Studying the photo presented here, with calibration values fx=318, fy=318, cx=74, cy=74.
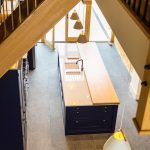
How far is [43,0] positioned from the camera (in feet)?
10.1

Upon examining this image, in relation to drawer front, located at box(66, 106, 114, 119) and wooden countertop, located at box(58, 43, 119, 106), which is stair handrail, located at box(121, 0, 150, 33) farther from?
drawer front, located at box(66, 106, 114, 119)

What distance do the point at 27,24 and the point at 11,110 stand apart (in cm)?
240

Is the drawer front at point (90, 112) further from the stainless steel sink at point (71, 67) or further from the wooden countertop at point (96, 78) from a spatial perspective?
the stainless steel sink at point (71, 67)

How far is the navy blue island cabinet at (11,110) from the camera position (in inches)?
193

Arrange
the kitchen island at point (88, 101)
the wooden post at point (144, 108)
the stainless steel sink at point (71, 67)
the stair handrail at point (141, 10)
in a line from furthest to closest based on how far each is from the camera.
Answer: the stainless steel sink at point (71, 67) < the kitchen island at point (88, 101) < the stair handrail at point (141, 10) < the wooden post at point (144, 108)

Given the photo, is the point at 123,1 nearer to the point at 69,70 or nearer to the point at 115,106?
the point at 115,106

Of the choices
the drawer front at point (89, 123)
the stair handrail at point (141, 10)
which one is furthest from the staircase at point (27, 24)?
the drawer front at point (89, 123)

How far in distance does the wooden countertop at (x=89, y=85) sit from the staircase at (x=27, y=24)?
350 centimetres

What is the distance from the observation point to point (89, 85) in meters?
7.18

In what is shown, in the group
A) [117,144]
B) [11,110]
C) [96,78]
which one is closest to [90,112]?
[96,78]

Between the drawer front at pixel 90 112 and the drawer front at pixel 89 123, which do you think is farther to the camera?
the drawer front at pixel 89 123

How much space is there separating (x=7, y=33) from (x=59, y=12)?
1.98ft

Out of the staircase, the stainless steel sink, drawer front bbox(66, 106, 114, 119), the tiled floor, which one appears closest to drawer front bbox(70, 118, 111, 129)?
drawer front bbox(66, 106, 114, 119)

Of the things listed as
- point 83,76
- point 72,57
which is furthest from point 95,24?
point 83,76
